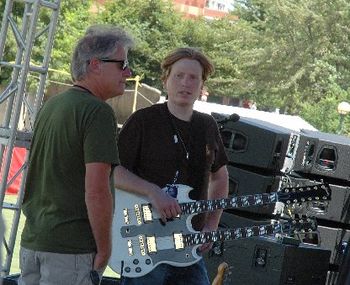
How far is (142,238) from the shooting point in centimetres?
510

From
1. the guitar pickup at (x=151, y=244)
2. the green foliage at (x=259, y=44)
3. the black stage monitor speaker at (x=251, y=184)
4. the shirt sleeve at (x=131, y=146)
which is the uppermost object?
the shirt sleeve at (x=131, y=146)

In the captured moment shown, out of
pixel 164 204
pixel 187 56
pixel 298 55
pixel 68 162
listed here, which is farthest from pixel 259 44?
pixel 68 162

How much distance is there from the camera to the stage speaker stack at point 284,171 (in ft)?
22.9

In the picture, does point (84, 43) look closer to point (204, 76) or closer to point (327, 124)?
point (204, 76)

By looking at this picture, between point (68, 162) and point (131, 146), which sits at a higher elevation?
point (68, 162)

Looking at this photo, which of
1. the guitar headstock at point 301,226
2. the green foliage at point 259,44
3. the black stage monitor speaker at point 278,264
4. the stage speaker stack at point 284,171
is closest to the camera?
the guitar headstock at point 301,226

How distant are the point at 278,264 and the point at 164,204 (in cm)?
199

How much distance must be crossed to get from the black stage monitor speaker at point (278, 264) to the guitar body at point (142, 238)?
176cm

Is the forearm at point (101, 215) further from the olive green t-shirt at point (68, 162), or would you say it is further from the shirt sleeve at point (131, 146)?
the shirt sleeve at point (131, 146)

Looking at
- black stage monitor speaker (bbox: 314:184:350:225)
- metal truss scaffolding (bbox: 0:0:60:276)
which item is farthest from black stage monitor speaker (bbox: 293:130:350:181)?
metal truss scaffolding (bbox: 0:0:60:276)

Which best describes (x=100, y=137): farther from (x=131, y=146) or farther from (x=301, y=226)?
(x=301, y=226)

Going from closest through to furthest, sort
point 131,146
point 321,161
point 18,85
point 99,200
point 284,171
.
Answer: point 99,200
point 131,146
point 284,171
point 18,85
point 321,161

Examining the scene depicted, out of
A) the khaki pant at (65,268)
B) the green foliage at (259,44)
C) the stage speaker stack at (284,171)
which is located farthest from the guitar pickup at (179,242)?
the green foliage at (259,44)

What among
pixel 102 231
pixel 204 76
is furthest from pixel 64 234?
pixel 204 76
